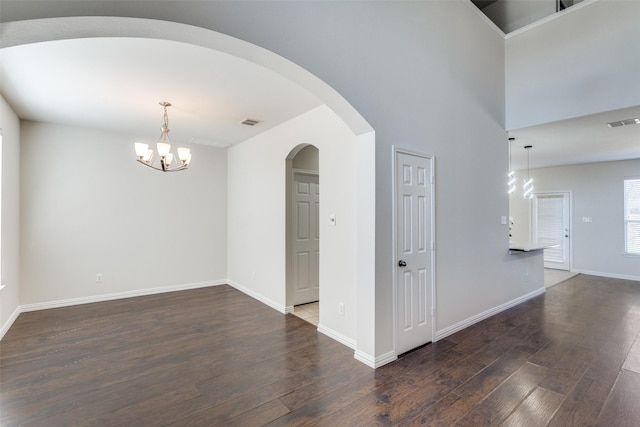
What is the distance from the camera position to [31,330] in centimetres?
367

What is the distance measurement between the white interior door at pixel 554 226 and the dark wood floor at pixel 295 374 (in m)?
3.74

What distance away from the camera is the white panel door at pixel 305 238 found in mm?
4602

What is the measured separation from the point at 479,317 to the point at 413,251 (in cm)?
171

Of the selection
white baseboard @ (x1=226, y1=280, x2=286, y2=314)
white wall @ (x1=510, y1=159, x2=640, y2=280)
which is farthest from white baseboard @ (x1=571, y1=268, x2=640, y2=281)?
white baseboard @ (x1=226, y1=280, x2=286, y2=314)

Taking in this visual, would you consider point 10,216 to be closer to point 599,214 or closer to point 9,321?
point 9,321

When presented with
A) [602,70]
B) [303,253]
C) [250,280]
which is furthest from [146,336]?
[602,70]

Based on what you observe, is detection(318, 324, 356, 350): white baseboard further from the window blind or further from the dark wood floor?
the window blind

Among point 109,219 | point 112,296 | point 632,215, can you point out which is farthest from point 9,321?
point 632,215

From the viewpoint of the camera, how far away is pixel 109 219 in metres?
4.98

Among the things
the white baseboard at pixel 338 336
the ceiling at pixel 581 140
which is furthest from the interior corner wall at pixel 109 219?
the ceiling at pixel 581 140

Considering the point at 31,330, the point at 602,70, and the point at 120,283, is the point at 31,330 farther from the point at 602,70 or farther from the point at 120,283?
the point at 602,70

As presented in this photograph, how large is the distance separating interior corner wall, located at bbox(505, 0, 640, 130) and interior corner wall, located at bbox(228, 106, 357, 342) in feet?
9.62

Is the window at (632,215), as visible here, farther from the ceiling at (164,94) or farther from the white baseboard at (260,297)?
the white baseboard at (260,297)

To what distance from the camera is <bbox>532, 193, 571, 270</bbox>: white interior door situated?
7273 mm
